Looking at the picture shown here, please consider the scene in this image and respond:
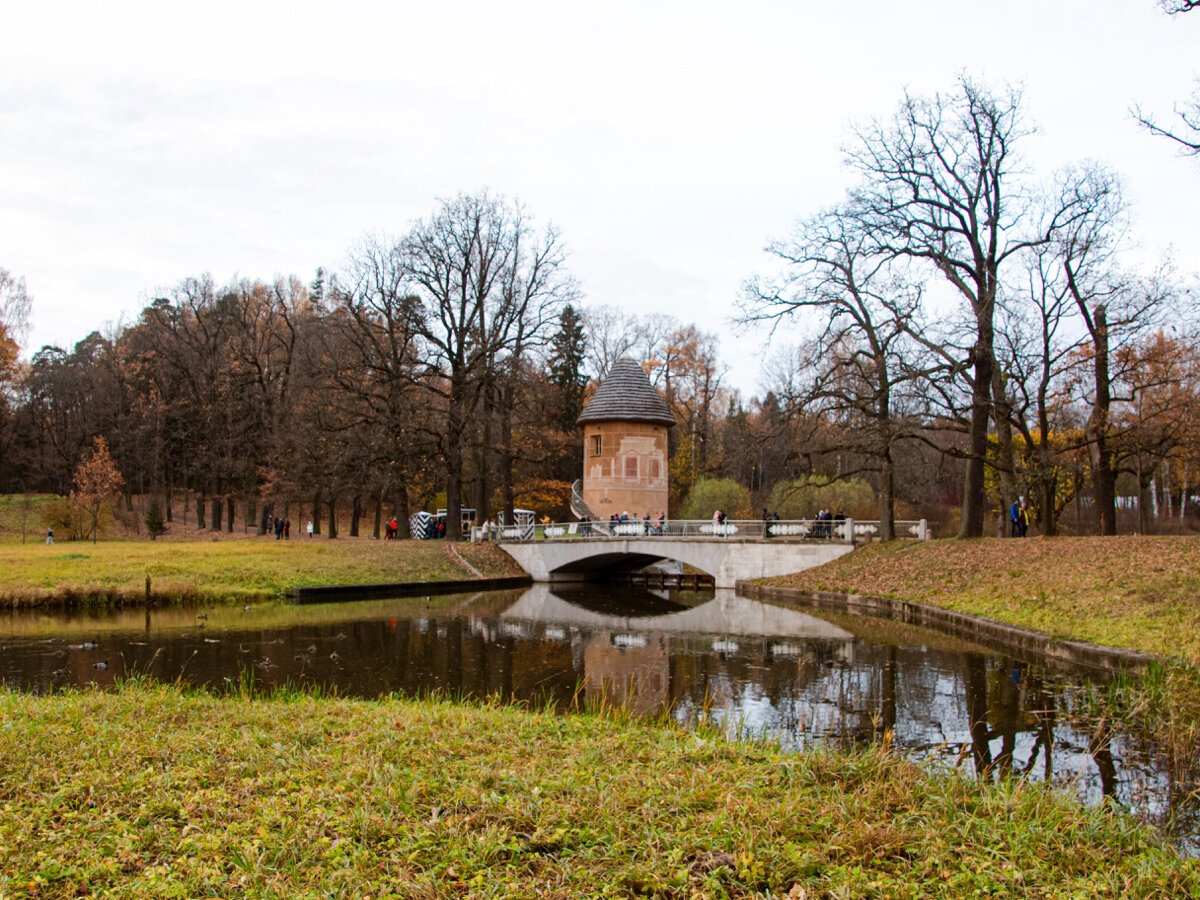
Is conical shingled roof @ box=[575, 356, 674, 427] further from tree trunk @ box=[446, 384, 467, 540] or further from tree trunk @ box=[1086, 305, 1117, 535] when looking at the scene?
tree trunk @ box=[1086, 305, 1117, 535]

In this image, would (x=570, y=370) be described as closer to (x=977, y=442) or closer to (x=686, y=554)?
(x=686, y=554)

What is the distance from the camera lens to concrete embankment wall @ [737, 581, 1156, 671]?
13500 mm

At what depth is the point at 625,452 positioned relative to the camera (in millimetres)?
39656

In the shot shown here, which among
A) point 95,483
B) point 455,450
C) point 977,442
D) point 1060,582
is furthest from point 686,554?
point 95,483

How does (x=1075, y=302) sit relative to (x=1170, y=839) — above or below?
above

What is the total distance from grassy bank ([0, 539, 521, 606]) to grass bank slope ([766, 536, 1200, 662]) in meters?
13.1

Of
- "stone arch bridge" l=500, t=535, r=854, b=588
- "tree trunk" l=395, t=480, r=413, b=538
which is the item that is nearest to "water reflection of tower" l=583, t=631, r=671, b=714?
"stone arch bridge" l=500, t=535, r=854, b=588

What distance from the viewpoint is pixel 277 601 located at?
26234 millimetres

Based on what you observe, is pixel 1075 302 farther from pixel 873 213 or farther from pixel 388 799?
pixel 388 799

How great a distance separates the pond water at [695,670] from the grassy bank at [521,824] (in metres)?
1.40

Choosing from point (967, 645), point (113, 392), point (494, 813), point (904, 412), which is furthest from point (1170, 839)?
point (113, 392)

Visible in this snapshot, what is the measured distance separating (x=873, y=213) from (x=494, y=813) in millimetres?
24715

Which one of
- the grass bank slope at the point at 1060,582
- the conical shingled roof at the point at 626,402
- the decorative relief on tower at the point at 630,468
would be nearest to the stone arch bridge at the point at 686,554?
the grass bank slope at the point at 1060,582

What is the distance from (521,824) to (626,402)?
34777mm
